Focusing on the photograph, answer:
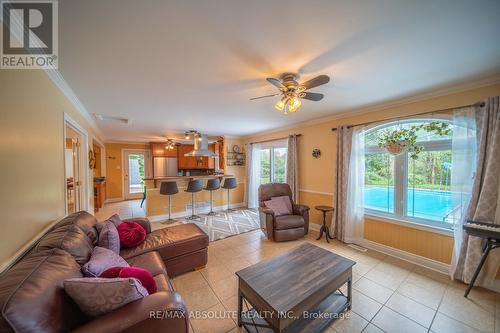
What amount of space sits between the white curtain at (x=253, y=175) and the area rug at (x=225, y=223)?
0.63 metres

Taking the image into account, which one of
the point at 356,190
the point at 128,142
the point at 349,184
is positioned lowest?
the point at 356,190

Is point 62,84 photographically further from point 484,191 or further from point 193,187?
point 484,191

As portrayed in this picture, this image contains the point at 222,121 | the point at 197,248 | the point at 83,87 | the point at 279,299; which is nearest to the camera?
the point at 279,299

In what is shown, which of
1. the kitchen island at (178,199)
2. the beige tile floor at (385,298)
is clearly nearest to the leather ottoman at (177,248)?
the beige tile floor at (385,298)

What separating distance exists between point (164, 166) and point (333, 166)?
250 inches

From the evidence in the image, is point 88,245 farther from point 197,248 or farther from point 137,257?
point 197,248

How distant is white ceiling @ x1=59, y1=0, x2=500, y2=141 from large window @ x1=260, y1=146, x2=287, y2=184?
2.87 metres

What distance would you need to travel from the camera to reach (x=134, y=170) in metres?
7.50

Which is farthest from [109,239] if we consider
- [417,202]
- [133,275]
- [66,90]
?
[417,202]

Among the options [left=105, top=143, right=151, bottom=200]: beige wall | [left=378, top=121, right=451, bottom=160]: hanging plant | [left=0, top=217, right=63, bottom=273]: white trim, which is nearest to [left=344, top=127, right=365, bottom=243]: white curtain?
[left=378, top=121, right=451, bottom=160]: hanging plant

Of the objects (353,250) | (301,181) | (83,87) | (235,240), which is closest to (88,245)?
(83,87)

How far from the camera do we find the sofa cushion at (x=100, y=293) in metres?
1.03

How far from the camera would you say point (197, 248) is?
243 centimetres

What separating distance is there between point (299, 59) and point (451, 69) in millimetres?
1692
